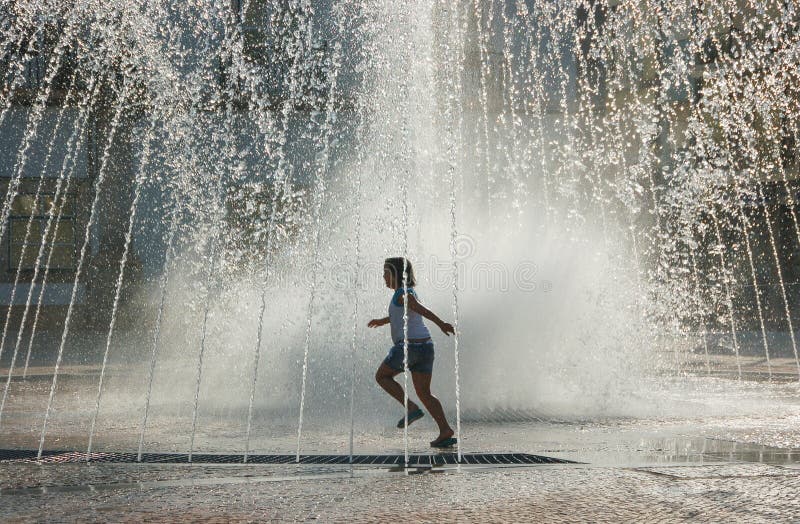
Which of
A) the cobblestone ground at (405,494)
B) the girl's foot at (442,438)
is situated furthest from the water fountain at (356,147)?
the cobblestone ground at (405,494)

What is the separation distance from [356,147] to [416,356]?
15.1 m

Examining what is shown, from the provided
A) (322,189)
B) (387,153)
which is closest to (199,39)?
(322,189)

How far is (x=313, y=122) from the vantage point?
23609 millimetres

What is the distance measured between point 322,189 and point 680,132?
11113mm

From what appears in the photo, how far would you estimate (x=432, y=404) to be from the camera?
639cm

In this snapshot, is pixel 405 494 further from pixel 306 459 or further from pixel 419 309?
pixel 419 309

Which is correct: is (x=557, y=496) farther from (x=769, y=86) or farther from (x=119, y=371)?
(x=769, y=86)

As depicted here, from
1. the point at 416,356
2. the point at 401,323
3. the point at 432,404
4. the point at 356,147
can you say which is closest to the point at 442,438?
the point at 432,404

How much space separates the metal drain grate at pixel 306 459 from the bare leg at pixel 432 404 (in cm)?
35

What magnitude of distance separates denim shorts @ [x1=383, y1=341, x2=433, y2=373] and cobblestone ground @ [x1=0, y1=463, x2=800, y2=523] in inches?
55.1

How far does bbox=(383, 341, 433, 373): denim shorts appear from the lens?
6500 millimetres

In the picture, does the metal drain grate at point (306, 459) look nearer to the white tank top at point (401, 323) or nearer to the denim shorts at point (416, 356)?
the denim shorts at point (416, 356)

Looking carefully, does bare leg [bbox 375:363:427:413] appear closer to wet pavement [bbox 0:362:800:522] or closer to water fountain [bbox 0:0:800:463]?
wet pavement [bbox 0:362:800:522]

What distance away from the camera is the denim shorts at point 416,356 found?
21.3 feet
